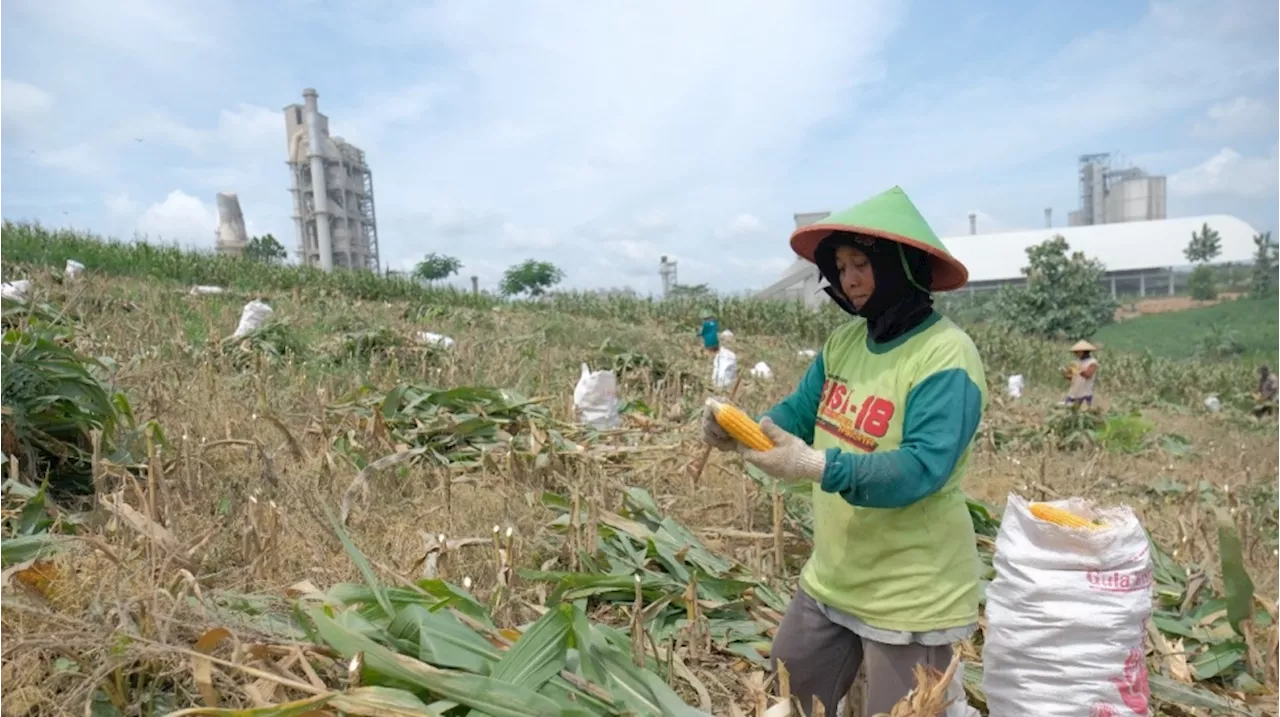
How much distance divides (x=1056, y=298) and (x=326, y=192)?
130ft

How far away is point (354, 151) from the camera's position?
167 ft

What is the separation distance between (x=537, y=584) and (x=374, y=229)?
2197 inches

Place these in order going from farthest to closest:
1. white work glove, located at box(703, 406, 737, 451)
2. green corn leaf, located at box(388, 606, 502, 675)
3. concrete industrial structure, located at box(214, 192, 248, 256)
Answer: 1. concrete industrial structure, located at box(214, 192, 248, 256)
2. white work glove, located at box(703, 406, 737, 451)
3. green corn leaf, located at box(388, 606, 502, 675)

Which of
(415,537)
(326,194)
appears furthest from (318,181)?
(415,537)

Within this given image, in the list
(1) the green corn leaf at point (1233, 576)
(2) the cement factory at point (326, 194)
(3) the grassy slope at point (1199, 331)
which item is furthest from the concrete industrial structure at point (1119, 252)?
(1) the green corn leaf at point (1233, 576)

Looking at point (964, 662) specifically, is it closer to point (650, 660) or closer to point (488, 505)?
point (650, 660)

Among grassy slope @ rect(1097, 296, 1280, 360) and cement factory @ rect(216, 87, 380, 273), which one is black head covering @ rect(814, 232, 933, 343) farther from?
cement factory @ rect(216, 87, 380, 273)

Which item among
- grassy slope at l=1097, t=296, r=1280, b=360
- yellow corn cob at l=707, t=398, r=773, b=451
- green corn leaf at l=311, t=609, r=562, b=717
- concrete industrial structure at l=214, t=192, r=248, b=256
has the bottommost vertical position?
grassy slope at l=1097, t=296, r=1280, b=360

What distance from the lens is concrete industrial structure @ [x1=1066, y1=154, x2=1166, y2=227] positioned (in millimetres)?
83938

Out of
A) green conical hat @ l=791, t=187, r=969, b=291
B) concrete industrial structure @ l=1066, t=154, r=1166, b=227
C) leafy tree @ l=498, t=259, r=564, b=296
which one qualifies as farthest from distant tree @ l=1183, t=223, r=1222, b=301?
green conical hat @ l=791, t=187, r=969, b=291

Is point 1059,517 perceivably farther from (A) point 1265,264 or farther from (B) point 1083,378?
(A) point 1265,264

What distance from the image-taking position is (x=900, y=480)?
4.95 ft

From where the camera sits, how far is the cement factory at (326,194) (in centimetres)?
4253

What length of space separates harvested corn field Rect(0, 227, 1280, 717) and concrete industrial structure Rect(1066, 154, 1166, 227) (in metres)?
94.7
